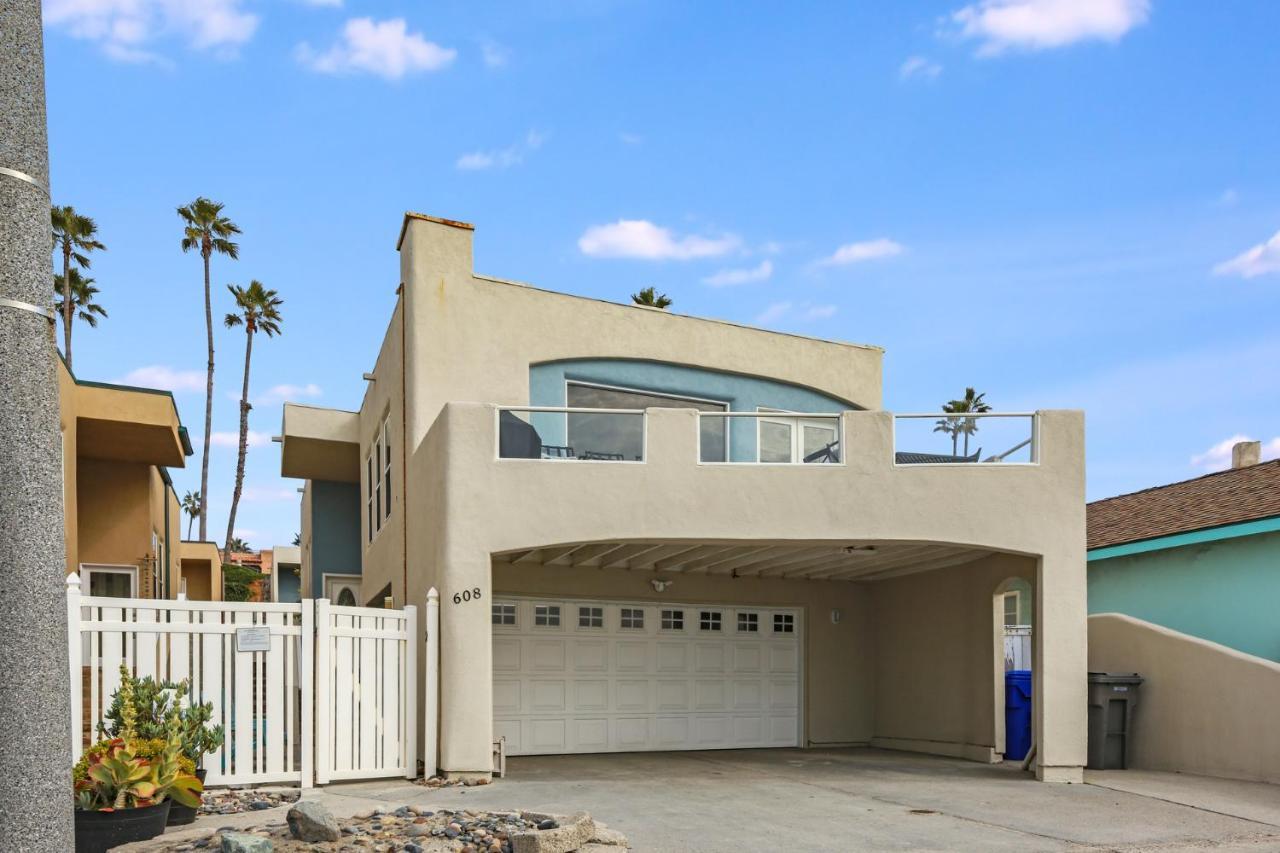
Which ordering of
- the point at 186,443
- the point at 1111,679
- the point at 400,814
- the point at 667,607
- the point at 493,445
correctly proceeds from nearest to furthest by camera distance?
the point at 400,814
the point at 493,445
the point at 1111,679
the point at 667,607
the point at 186,443

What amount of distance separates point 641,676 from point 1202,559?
10216 mm

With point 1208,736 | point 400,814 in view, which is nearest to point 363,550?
point 400,814

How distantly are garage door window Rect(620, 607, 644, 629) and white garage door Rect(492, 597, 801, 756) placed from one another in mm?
A: 15

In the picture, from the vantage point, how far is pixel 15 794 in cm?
418

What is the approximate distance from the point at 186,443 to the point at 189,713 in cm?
1064

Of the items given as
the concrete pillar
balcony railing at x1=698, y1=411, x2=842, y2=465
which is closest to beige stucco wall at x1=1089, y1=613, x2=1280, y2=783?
balcony railing at x1=698, y1=411, x2=842, y2=465

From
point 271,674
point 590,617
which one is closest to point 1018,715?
point 590,617

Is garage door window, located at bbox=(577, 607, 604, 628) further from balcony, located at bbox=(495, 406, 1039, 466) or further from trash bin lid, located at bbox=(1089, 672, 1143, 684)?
trash bin lid, located at bbox=(1089, 672, 1143, 684)

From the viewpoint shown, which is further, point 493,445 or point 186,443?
point 186,443

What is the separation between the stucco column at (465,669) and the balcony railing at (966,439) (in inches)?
200

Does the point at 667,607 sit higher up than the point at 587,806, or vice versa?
the point at 667,607

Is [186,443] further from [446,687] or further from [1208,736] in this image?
[1208,736]

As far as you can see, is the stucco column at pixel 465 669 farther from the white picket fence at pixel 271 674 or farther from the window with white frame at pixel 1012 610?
the window with white frame at pixel 1012 610

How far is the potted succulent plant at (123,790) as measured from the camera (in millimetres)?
7945
